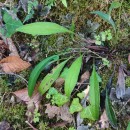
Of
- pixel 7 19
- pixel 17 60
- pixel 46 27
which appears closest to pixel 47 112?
pixel 17 60

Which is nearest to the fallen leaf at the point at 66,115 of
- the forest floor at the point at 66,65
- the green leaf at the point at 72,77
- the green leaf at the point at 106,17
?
the forest floor at the point at 66,65

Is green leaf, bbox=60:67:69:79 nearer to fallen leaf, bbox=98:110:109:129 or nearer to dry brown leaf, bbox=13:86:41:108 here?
dry brown leaf, bbox=13:86:41:108

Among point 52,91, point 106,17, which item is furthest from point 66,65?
point 106,17

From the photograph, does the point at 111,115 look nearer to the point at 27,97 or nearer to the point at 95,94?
the point at 95,94

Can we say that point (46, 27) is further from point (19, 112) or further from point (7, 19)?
point (19, 112)

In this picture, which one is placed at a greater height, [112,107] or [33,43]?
[33,43]

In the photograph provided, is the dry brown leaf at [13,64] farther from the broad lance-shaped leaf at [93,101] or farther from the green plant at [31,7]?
the broad lance-shaped leaf at [93,101]

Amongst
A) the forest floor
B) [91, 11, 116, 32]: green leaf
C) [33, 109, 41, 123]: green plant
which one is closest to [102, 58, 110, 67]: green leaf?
the forest floor
